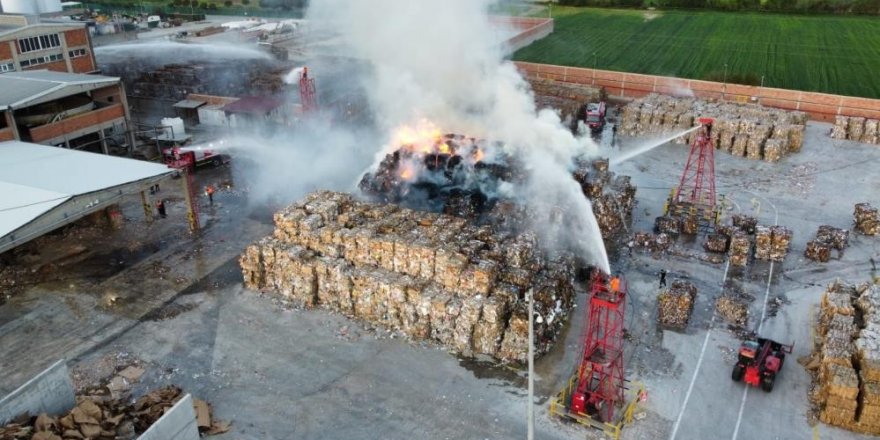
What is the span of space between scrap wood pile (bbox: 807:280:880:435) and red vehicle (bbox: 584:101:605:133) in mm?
21832

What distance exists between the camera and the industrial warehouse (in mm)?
17203

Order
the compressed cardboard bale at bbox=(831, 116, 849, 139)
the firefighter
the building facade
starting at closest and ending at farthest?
the firefighter → the compressed cardboard bale at bbox=(831, 116, 849, 139) → the building facade

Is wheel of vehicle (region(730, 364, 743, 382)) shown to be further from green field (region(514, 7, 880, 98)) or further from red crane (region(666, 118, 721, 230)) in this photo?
green field (region(514, 7, 880, 98))

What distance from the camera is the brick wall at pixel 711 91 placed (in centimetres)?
3994

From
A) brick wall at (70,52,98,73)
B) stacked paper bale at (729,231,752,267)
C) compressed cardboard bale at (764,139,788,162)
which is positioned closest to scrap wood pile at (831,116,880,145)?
compressed cardboard bale at (764,139,788,162)

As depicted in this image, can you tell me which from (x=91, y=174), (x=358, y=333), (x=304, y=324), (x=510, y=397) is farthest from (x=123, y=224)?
(x=510, y=397)

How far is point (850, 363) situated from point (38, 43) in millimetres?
45221

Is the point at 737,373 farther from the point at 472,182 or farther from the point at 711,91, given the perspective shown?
the point at 711,91

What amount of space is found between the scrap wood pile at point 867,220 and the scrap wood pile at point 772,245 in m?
4.34

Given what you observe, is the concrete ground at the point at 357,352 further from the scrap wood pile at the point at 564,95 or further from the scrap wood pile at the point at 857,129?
the scrap wood pile at the point at 564,95

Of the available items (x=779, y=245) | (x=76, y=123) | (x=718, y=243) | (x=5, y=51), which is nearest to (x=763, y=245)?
(x=779, y=245)

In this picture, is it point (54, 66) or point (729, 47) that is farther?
point (729, 47)

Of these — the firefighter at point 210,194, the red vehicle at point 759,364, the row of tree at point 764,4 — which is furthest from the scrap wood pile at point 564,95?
the row of tree at point 764,4

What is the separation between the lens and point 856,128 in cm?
3672
